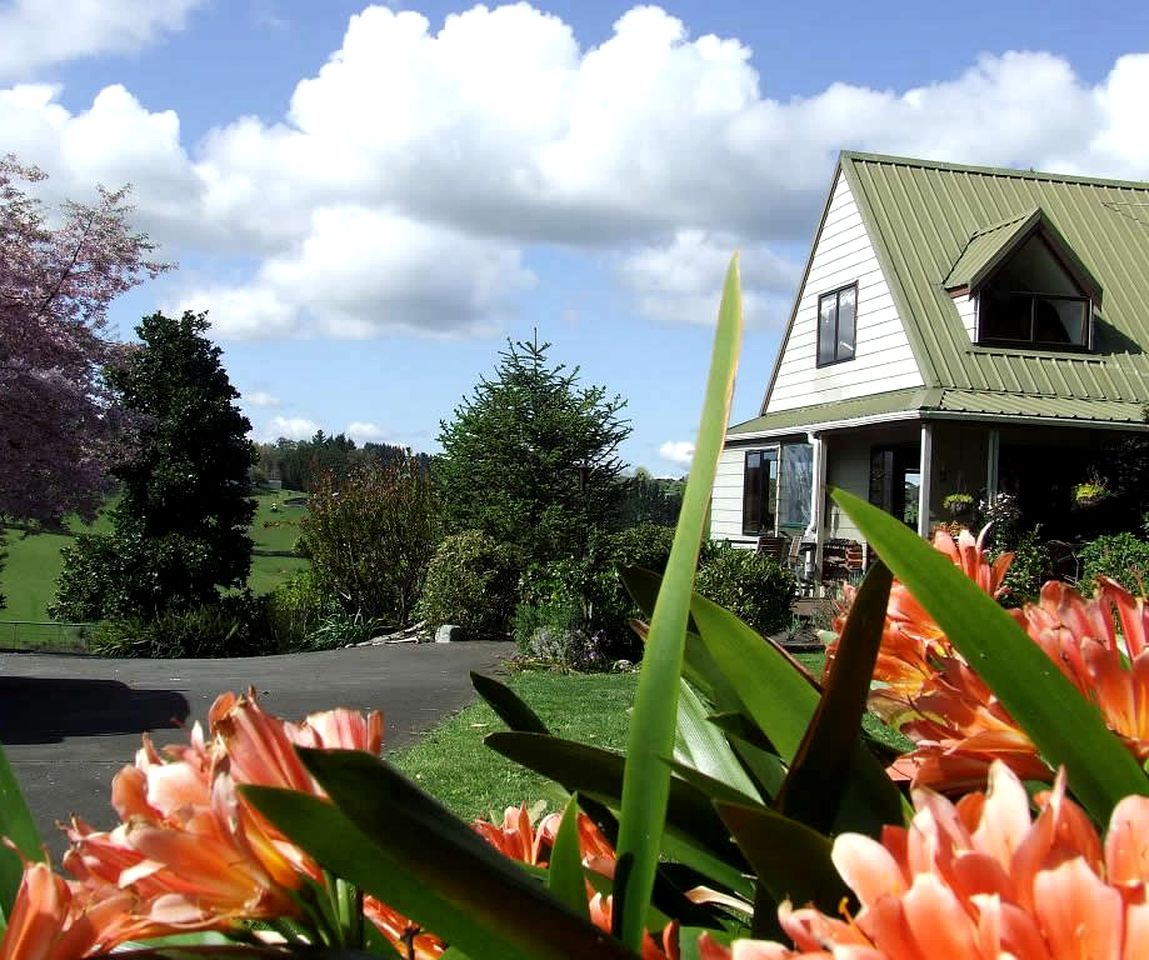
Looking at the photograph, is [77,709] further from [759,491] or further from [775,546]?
[759,491]

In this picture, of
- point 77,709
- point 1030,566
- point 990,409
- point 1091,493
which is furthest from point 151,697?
point 1091,493

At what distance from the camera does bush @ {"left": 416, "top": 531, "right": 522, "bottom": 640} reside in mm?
18094

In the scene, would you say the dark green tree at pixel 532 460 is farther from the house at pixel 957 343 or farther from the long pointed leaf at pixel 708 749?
the long pointed leaf at pixel 708 749

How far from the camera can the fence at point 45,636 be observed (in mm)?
18031

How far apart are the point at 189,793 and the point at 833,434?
19.7 m

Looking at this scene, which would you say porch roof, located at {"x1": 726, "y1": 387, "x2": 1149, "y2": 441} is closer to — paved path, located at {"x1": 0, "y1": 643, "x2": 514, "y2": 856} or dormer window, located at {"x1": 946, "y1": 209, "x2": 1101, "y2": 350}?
dormer window, located at {"x1": 946, "y1": 209, "x2": 1101, "y2": 350}

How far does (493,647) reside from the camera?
56.2 feet

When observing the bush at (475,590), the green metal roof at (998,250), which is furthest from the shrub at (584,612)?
the green metal roof at (998,250)

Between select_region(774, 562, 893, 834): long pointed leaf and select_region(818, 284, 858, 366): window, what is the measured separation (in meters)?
18.8

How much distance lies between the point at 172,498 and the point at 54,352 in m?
5.67

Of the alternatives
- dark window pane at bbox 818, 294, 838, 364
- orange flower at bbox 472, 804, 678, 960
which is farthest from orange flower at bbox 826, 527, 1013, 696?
dark window pane at bbox 818, 294, 838, 364

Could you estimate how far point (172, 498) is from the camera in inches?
778

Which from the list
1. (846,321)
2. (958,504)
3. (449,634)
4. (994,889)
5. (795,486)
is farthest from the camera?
(795,486)

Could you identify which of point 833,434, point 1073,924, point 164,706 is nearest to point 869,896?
point 1073,924
